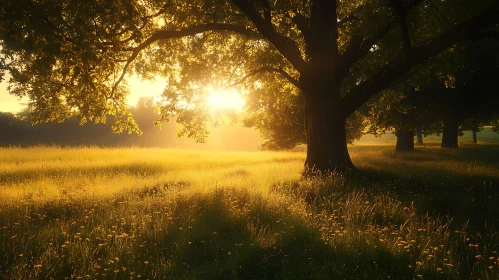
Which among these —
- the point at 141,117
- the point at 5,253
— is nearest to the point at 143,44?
the point at 5,253

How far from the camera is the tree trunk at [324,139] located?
11586mm

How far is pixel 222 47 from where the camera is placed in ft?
46.2

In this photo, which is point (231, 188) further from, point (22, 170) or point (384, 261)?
point (22, 170)

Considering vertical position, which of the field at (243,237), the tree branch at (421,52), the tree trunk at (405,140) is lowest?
the field at (243,237)

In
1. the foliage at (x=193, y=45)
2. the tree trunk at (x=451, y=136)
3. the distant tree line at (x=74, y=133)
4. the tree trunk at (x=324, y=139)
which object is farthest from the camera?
the distant tree line at (x=74, y=133)

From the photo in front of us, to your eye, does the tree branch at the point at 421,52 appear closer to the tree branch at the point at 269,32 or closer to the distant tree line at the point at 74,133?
the tree branch at the point at 269,32

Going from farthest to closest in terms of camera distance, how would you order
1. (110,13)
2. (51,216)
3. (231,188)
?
(231,188) < (110,13) < (51,216)

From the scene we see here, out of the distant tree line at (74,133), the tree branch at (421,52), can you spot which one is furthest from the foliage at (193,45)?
the distant tree line at (74,133)

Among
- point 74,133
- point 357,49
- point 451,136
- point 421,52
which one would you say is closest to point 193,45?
point 357,49

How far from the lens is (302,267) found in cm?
434

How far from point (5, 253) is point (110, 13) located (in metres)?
5.39

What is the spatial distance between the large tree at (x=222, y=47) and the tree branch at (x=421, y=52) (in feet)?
0.10

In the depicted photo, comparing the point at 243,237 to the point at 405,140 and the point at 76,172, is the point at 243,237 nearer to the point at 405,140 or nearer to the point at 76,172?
the point at 76,172

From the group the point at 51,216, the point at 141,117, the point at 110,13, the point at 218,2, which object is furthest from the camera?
the point at 141,117
